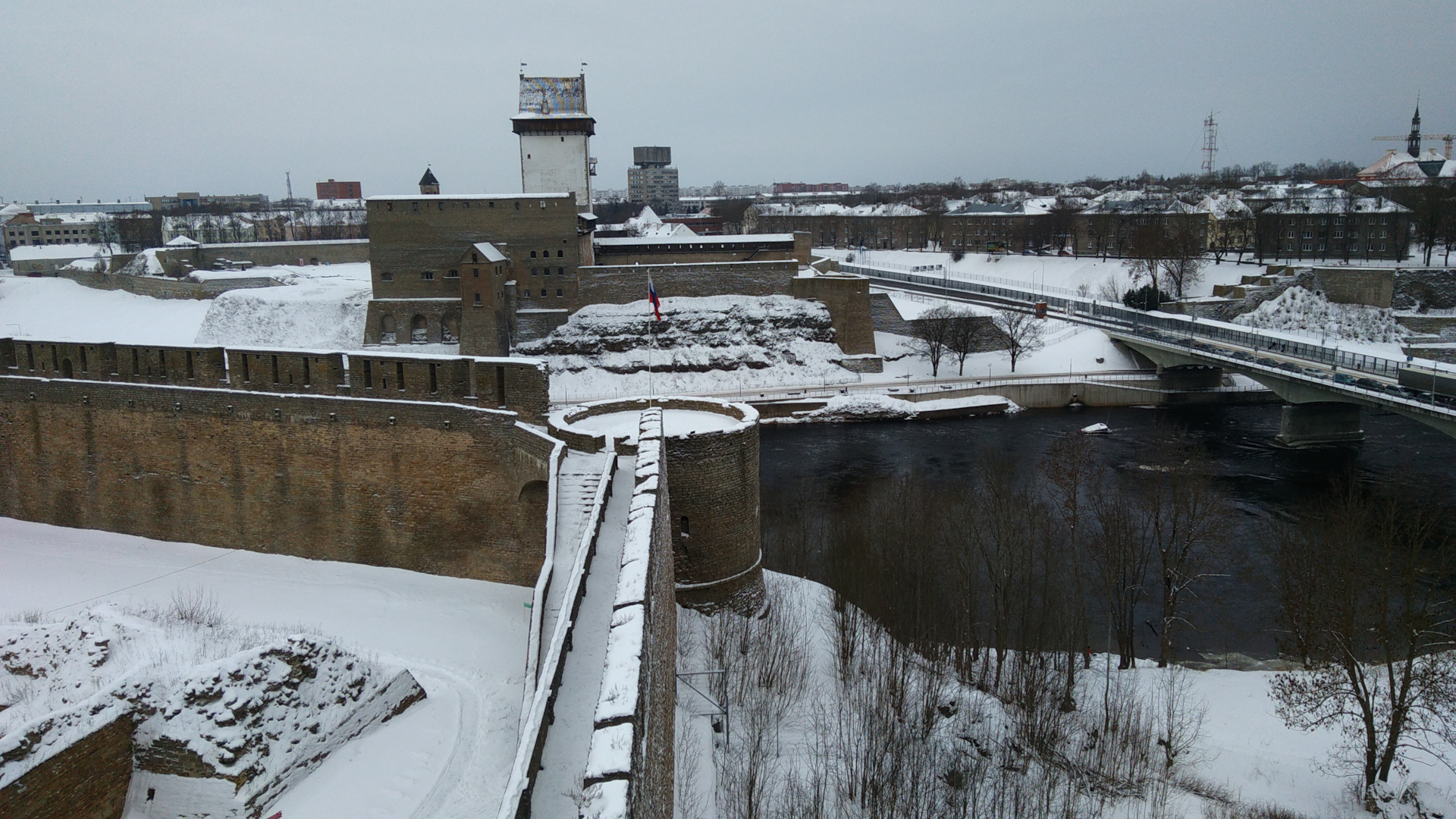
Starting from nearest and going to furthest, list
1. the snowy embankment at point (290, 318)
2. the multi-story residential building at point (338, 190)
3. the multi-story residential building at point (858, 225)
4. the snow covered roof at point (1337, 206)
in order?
the snowy embankment at point (290, 318) < the snow covered roof at point (1337, 206) < the multi-story residential building at point (858, 225) < the multi-story residential building at point (338, 190)

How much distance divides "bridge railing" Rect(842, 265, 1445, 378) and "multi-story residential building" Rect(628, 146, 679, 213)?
121819 mm

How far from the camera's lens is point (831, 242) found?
79125 millimetres

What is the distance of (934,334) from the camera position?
39.2 metres

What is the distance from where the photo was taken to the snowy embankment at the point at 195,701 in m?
8.69

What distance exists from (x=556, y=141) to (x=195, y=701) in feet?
132

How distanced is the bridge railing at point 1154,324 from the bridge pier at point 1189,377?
1.47 meters

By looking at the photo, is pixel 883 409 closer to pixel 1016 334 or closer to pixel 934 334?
pixel 934 334

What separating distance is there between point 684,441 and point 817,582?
529 cm

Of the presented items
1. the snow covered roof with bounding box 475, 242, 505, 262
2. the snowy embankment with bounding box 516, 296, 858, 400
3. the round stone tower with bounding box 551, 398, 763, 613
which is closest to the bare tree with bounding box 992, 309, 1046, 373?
the snowy embankment with bounding box 516, 296, 858, 400

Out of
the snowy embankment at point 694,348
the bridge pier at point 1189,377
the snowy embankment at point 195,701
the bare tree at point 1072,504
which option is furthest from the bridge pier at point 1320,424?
the snowy embankment at point 195,701

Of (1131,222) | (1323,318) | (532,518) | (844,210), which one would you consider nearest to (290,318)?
(532,518)

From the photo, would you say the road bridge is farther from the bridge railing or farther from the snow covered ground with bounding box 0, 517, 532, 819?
the snow covered ground with bounding box 0, 517, 532, 819

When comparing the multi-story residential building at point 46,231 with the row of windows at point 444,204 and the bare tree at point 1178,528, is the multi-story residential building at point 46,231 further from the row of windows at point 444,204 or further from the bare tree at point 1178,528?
the bare tree at point 1178,528

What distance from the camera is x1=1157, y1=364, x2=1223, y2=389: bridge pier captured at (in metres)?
36.7
